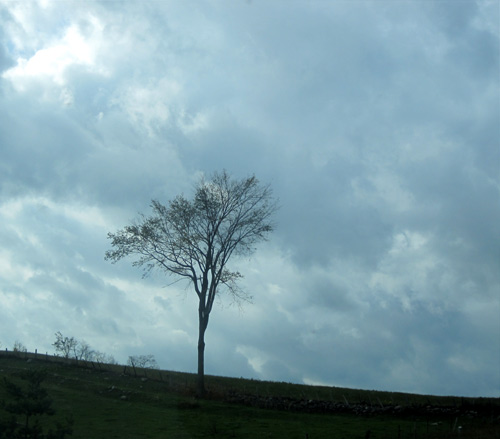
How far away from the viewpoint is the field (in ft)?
96.9

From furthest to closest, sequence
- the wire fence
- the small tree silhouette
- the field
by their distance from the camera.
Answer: the wire fence → the field → the small tree silhouette

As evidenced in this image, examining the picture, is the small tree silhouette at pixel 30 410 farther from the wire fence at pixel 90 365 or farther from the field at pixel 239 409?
the wire fence at pixel 90 365

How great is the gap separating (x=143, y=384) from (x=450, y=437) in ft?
83.1

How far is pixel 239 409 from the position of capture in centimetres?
3803

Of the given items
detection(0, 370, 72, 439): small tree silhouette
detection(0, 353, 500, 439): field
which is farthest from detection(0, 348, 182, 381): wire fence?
detection(0, 370, 72, 439): small tree silhouette

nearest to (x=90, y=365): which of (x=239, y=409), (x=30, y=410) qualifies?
(x=239, y=409)

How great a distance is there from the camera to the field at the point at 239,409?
96.9ft

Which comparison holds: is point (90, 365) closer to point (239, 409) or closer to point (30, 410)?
point (239, 409)

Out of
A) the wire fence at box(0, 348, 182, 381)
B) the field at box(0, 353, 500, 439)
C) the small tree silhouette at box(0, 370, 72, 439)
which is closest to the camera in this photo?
the small tree silhouette at box(0, 370, 72, 439)

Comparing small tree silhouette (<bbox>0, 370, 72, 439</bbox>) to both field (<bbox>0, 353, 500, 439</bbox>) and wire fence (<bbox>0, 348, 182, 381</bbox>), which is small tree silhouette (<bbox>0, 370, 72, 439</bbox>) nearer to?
field (<bbox>0, 353, 500, 439</bbox>)

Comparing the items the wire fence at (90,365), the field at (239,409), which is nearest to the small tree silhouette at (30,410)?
the field at (239,409)

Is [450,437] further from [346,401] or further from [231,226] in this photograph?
[231,226]

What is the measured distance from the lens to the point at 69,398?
121 ft

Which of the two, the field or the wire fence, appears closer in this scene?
the field
